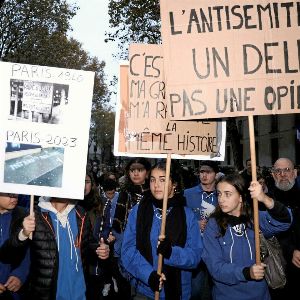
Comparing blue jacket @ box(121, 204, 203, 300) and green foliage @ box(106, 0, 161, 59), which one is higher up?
green foliage @ box(106, 0, 161, 59)

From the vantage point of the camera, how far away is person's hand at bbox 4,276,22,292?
3.50 meters

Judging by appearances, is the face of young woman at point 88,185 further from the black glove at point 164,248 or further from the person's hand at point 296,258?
the person's hand at point 296,258

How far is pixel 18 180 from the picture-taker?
3217mm

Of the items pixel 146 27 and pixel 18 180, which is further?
pixel 146 27

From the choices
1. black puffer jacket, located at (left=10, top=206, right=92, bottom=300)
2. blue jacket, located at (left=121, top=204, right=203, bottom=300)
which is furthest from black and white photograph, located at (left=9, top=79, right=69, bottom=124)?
blue jacket, located at (left=121, top=204, right=203, bottom=300)

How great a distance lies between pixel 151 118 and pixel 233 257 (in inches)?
54.6

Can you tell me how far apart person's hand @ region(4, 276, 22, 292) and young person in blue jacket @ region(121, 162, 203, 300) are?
3.05 ft

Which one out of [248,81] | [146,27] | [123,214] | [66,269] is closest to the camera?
[248,81]

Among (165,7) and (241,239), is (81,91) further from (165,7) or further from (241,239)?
(241,239)

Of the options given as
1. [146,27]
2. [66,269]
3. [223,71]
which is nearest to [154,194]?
[66,269]

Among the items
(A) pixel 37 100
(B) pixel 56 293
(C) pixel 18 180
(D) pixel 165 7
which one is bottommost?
(B) pixel 56 293

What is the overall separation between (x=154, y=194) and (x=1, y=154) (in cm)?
128

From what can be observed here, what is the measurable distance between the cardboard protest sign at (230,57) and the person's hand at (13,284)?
6.30 feet

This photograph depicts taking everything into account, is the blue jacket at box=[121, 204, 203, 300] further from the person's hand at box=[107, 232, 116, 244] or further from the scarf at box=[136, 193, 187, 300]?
the person's hand at box=[107, 232, 116, 244]
